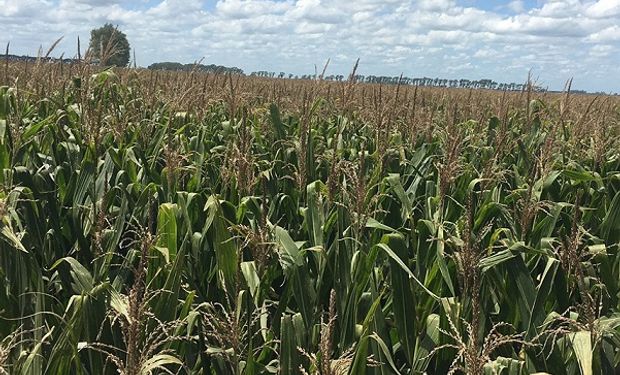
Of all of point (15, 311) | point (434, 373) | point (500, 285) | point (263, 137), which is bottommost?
point (434, 373)

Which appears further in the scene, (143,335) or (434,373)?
(434,373)

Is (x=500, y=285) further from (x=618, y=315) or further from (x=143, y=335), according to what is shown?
(x=143, y=335)

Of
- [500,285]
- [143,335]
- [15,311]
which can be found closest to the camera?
[143,335]

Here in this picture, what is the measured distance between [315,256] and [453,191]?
1281 mm

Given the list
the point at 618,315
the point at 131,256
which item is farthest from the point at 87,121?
the point at 618,315

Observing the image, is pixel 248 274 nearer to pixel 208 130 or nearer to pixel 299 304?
pixel 299 304

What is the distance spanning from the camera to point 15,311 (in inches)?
79.4

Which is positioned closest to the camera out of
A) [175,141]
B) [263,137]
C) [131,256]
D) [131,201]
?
[131,256]

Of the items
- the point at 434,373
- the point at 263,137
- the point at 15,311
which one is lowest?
the point at 434,373

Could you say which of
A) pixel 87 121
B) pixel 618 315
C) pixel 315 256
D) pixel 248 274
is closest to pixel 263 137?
pixel 87 121

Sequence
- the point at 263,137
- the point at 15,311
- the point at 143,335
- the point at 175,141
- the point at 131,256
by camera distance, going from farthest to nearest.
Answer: the point at 263,137, the point at 175,141, the point at 131,256, the point at 15,311, the point at 143,335

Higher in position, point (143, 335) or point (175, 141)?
point (175, 141)

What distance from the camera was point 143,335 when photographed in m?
1.84

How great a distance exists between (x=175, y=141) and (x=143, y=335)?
7.20 feet
